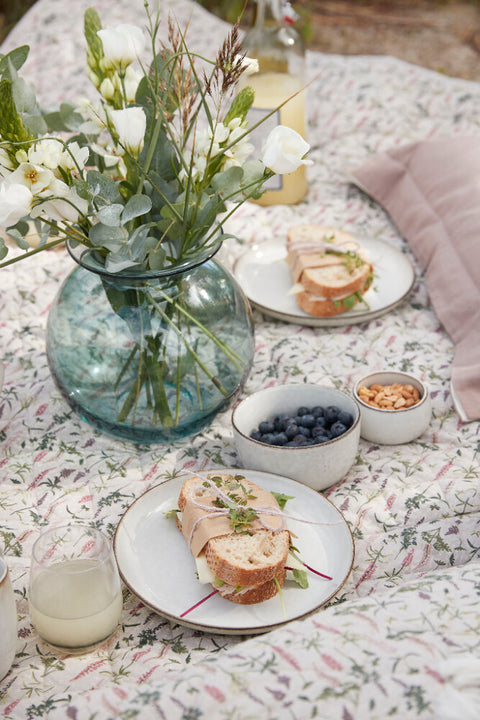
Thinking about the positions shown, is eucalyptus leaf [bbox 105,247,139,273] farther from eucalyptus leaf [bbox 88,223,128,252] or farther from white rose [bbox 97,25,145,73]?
white rose [bbox 97,25,145,73]

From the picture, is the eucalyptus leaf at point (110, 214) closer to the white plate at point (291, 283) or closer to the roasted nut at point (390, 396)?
the roasted nut at point (390, 396)

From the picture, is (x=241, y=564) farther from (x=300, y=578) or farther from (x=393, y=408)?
(x=393, y=408)

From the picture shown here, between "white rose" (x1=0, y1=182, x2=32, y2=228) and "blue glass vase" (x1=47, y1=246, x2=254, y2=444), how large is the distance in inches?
8.4

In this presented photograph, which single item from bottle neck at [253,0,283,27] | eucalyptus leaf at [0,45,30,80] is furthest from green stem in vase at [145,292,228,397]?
bottle neck at [253,0,283,27]

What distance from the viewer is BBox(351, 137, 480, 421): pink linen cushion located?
1.39m

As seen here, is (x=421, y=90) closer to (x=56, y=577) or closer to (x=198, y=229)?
(x=198, y=229)

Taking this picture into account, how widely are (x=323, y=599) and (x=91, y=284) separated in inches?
20.7

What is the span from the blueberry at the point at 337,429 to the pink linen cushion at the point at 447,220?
0.75 feet

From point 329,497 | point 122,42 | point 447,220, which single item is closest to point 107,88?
point 122,42

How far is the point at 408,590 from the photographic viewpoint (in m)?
0.87

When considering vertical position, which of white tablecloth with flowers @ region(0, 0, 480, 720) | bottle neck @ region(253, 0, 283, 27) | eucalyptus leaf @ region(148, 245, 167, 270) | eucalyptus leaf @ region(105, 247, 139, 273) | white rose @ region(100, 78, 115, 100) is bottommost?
white tablecloth with flowers @ region(0, 0, 480, 720)

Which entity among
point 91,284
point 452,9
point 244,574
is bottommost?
point 452,9

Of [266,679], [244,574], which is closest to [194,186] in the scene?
[244,574]

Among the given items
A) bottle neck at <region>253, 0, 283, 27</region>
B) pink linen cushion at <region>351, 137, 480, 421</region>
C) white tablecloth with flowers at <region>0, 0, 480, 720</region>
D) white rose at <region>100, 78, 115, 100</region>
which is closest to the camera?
white tablecloth with flowers at <region>0, 0, 480, 720</region>
